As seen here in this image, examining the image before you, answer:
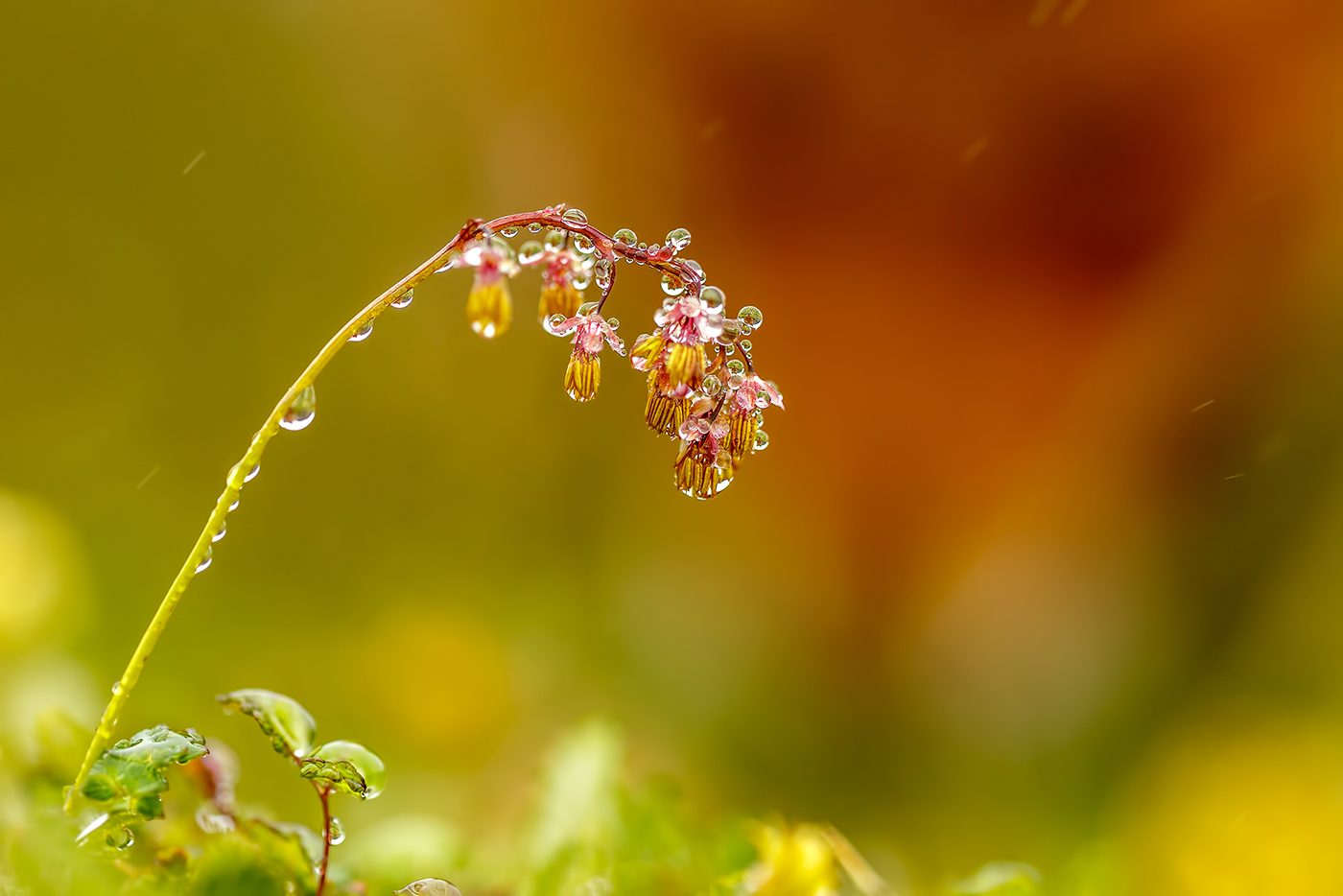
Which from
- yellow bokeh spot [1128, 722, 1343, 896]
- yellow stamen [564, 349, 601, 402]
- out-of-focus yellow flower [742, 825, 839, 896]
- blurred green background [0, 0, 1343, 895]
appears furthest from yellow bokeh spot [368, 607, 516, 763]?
yellow stamen [564, 349, 601, 402]

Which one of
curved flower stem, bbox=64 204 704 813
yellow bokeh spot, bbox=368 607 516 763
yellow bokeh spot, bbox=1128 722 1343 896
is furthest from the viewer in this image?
yellow bokeh spot, bbox=368 607 516 763

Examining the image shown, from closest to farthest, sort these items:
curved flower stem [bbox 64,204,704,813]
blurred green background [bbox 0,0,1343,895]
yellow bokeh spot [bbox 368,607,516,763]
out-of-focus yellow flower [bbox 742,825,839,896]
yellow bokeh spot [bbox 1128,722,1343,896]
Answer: curved flower stem [bbox 64,204,704,813]
out-of-focus yellow flower [bbox 742,825,839,896]
yellow bokeh spot [bbox 1128,722,1343,896]
blurred green background [bbox 0,0,1343,895]
yellow bokeh spot [bbox 368,607,516,763]

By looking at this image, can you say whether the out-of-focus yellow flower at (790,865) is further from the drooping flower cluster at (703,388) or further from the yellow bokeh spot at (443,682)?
the yellow bokeh spot at (443,682)

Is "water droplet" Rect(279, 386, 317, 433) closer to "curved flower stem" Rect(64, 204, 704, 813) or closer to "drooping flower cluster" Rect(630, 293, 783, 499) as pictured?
"curved flower stem" Rect(64, 204, 704, 813)

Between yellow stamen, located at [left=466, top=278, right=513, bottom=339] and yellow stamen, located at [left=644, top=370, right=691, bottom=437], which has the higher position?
yellow stamen, located at [left=644, top=370, right=691, bottom=437]

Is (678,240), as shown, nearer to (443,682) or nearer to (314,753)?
(314,753)

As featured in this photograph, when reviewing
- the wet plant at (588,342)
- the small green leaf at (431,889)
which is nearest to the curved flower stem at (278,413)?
the wet plant at (588,342)
